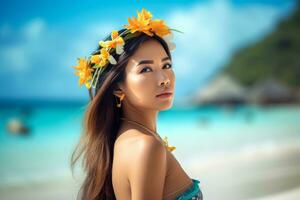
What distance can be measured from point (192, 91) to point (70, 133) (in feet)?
42.5

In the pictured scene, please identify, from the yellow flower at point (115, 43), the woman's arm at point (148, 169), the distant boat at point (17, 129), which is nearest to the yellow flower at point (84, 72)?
the yellow flower at point (115, 43)

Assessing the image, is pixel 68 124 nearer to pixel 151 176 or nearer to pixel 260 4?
pixel 151 176

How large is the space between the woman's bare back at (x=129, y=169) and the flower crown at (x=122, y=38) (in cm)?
24

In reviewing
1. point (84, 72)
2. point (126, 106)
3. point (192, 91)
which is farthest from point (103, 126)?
point (192, 91)

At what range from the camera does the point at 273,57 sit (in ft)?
85.0

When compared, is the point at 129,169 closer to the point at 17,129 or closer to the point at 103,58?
the point at 103,58

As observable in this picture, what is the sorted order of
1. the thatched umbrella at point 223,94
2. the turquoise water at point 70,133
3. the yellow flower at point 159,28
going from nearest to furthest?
the yellow flower at point 159,28
the turquoise water at point 70,133
the thatched umbrella at point 223,94

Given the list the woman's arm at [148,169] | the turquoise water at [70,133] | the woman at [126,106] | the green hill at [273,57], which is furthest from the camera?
the green hill at [273,57]

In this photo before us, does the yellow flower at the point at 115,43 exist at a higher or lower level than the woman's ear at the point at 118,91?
higher

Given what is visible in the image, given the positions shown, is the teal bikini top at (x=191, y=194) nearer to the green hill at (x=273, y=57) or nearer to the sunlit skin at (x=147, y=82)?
the sunlit skin at (x=147, y=82)

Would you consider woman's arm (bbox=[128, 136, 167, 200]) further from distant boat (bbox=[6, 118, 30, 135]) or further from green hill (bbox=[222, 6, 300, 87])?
green hill (bbox=[222, 6, 300, 87])

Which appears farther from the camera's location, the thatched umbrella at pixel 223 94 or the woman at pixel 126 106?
the thatched umbrella at pixel 223 94

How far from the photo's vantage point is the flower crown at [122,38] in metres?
1.84

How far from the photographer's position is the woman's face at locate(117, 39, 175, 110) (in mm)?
1795
